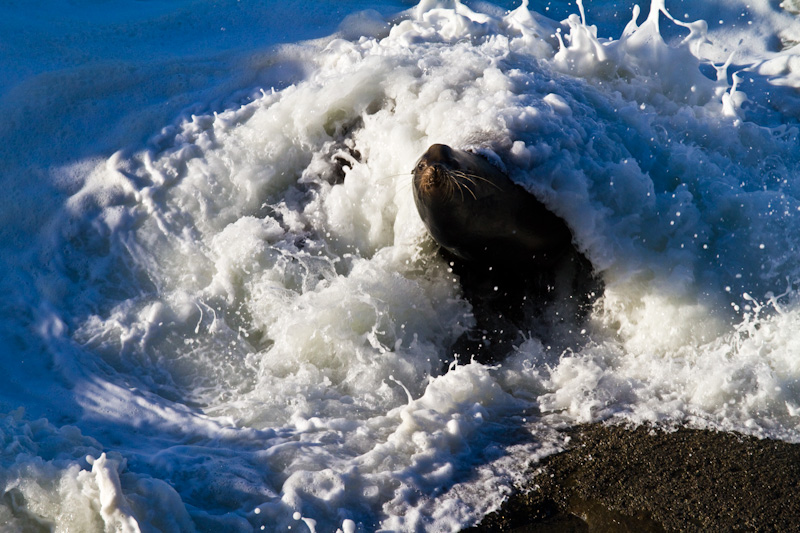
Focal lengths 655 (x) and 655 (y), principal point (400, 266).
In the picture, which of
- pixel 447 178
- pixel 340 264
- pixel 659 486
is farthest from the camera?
pixel 340 264

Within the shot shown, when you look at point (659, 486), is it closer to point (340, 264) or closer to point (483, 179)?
point (483, 179)

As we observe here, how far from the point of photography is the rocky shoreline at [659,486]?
2.92 m

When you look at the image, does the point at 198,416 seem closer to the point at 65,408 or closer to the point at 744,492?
the point at 65,408

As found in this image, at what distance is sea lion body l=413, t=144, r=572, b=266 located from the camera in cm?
402

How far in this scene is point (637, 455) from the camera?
3264 mm

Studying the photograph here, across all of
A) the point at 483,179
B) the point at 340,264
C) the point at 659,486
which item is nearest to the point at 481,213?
the point at 483,179

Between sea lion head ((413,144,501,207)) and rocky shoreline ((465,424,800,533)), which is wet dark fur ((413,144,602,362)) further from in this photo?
rocky shoreline ((465,424,800,533))

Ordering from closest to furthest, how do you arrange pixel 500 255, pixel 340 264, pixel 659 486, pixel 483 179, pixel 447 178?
1. pixel 659 486
2. pixel 447 178
3. pixel 483 179
4. pixel 500 255
5. pixel 340 264

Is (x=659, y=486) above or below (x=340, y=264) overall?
below

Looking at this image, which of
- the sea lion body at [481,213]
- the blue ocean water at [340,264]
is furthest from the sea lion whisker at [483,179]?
the blue ocean water at [340,264]

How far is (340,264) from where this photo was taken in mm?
4836

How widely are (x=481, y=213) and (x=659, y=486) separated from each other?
1.90 metres

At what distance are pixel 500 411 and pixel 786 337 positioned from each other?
1.77 meters

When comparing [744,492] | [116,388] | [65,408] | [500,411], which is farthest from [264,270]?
[744,492]
